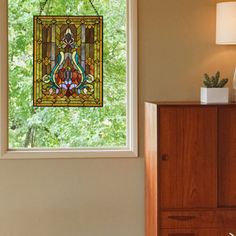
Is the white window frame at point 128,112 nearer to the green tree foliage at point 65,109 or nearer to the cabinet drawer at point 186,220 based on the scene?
the green tree foliage at point 65,109

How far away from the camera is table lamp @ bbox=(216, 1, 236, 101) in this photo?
12.9 ft

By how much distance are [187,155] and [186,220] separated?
1.31ft

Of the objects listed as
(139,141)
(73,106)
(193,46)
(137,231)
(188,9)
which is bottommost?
(137,231)

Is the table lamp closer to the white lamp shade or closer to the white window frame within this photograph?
the white lamp shade

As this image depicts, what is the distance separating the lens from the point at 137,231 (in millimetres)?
4199

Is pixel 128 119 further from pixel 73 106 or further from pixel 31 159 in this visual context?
pixel 31 159

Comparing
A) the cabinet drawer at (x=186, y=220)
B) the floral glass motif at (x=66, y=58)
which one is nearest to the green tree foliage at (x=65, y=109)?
the floral glass motif at (x=66, y=58)

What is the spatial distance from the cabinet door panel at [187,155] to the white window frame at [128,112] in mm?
645

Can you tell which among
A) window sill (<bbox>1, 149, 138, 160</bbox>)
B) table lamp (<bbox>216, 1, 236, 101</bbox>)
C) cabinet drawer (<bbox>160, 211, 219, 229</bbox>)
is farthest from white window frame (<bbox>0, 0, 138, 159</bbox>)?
cabinet drawer (<bbox>160, 211, 219, 229</bbox>)

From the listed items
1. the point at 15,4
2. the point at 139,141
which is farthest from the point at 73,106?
the point at 15,4

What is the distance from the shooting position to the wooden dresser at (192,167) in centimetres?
354

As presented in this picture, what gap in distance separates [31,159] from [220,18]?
1.66 m

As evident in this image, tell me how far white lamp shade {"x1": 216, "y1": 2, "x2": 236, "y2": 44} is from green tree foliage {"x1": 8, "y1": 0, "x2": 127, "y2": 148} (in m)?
0.69

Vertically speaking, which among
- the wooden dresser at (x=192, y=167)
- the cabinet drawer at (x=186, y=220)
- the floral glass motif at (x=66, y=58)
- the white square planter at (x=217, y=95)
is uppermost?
the floral glass motif at (x=66, y=58)
